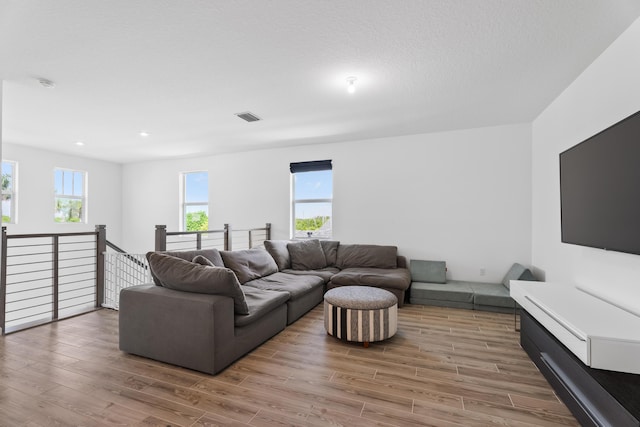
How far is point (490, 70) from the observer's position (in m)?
2.62

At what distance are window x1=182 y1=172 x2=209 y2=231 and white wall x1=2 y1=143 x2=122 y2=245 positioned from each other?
5.92 feet

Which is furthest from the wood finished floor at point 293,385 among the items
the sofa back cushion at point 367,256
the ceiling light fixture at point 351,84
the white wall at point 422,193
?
the ceiling light fixture at point 351,84

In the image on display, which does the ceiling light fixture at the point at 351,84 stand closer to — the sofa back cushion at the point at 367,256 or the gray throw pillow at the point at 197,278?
the gray throw pillow at the point at 197,278

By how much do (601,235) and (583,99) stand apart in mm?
1354

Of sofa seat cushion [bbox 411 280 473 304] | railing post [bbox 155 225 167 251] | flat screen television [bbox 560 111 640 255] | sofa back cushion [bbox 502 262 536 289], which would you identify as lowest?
sofa seat cushion [bbox 411 280 473 304]

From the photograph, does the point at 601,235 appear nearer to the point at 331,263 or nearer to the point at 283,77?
the point at 283,77

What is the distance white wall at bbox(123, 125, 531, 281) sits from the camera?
420 cm

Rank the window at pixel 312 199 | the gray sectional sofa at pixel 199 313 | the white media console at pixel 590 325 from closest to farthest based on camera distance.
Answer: the white media console at pixel 590 325
the gray sectional sofa at pixel 199 313
the window at pixel 312 199

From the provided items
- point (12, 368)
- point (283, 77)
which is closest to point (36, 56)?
point (283, 77)

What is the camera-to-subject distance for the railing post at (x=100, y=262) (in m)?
3.94

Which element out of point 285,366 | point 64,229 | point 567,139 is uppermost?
point 567,139

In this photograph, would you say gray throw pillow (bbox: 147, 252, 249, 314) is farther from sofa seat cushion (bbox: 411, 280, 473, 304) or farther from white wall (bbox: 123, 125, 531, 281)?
white wall (bbox: 123, 125, 531, 281)

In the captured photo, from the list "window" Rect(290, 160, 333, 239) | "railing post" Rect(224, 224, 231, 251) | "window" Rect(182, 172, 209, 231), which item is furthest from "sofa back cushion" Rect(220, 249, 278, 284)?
"window" Rect(182, 172, 209, 231)

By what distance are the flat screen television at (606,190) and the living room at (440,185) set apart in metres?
0.20
